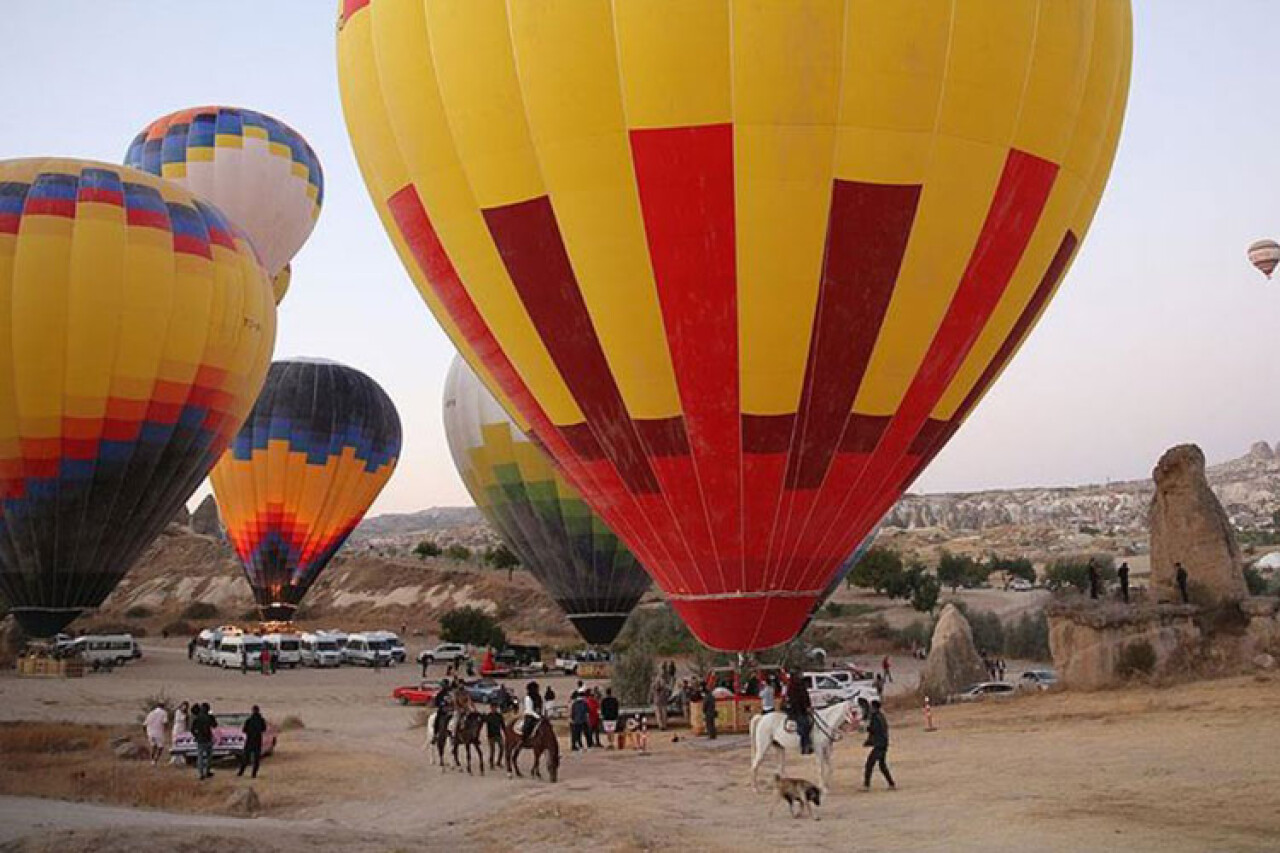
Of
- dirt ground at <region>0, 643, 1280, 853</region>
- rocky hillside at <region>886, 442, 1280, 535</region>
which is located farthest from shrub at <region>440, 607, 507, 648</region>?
rocky hillside at <region>886, 442, 1280, 535</region>

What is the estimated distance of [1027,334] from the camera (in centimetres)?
1093

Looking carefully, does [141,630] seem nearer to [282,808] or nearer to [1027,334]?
[282,808]

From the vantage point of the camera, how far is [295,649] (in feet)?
105

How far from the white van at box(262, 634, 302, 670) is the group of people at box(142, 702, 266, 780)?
17704mm

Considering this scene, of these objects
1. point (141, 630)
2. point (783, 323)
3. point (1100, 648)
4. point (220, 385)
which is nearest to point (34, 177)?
point (220, 385)

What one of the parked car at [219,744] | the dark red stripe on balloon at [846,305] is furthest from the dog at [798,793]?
the parked car at [219,744]

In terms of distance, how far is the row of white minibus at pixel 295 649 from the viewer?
102ft

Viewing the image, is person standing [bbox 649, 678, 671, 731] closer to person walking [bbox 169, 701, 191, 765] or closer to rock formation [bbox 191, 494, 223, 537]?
person walking [bbox 169, 701, 191, 765]

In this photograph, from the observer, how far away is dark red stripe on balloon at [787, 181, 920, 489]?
9.02m

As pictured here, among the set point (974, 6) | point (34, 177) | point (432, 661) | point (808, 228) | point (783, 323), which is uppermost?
point (34, 177)

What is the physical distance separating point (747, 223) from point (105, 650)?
2859 cm

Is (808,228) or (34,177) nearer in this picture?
(808,228)

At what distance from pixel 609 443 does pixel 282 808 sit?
16.0ft

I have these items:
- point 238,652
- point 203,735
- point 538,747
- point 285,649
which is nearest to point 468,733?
point 538,747
